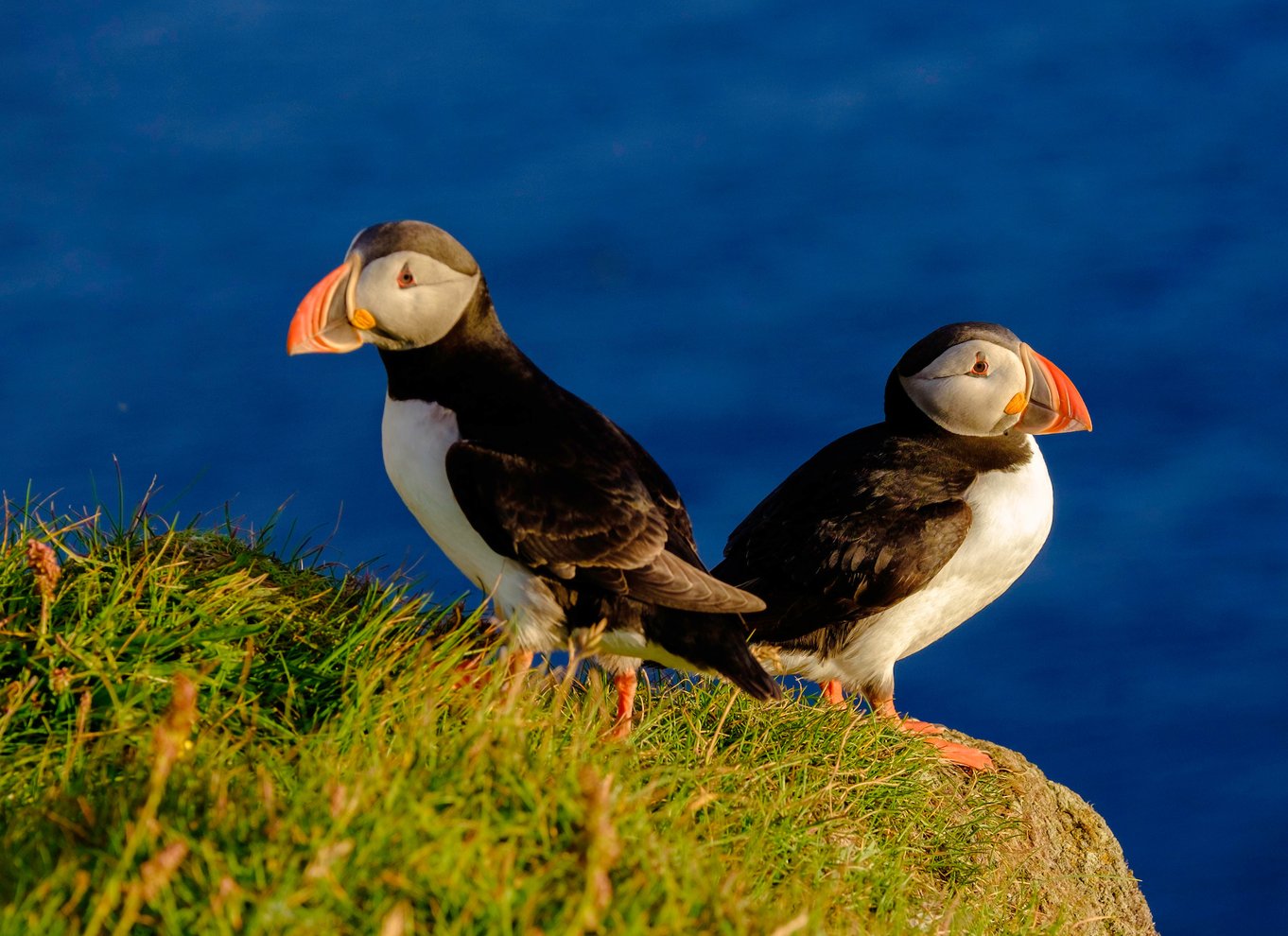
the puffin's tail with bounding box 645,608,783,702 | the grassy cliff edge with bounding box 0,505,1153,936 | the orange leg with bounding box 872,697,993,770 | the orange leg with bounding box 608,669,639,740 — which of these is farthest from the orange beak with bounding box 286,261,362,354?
the orange leg with bounding box 872,697,993,770

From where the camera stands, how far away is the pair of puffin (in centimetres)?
509

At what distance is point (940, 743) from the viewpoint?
6422 mm

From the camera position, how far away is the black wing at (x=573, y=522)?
199 inches

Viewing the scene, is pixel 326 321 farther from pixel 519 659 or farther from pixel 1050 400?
pixel 1050 400

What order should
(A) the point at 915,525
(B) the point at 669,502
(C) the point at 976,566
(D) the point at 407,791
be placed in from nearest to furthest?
(D) the point at 407,791 < (B) the point at 669,502 < (A) the point at 915,525 < (C) the point at 976,566

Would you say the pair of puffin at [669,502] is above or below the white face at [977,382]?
below

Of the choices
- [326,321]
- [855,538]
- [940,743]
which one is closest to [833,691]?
[940,743]

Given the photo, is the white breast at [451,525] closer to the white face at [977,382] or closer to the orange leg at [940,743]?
the orange leg at [940,743]

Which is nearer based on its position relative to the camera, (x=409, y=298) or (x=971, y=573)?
(x=409, y=298)

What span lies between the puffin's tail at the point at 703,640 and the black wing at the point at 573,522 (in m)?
0.14

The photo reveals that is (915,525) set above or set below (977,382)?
below

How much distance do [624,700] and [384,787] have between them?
7.43 feet

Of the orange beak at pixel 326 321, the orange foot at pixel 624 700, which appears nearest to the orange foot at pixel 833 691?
the orange foot at pixel 624 700

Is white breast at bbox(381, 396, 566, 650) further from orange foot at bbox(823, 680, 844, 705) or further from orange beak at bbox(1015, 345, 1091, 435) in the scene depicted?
orange beak at bbox(1015, 345, 1091, 435)
